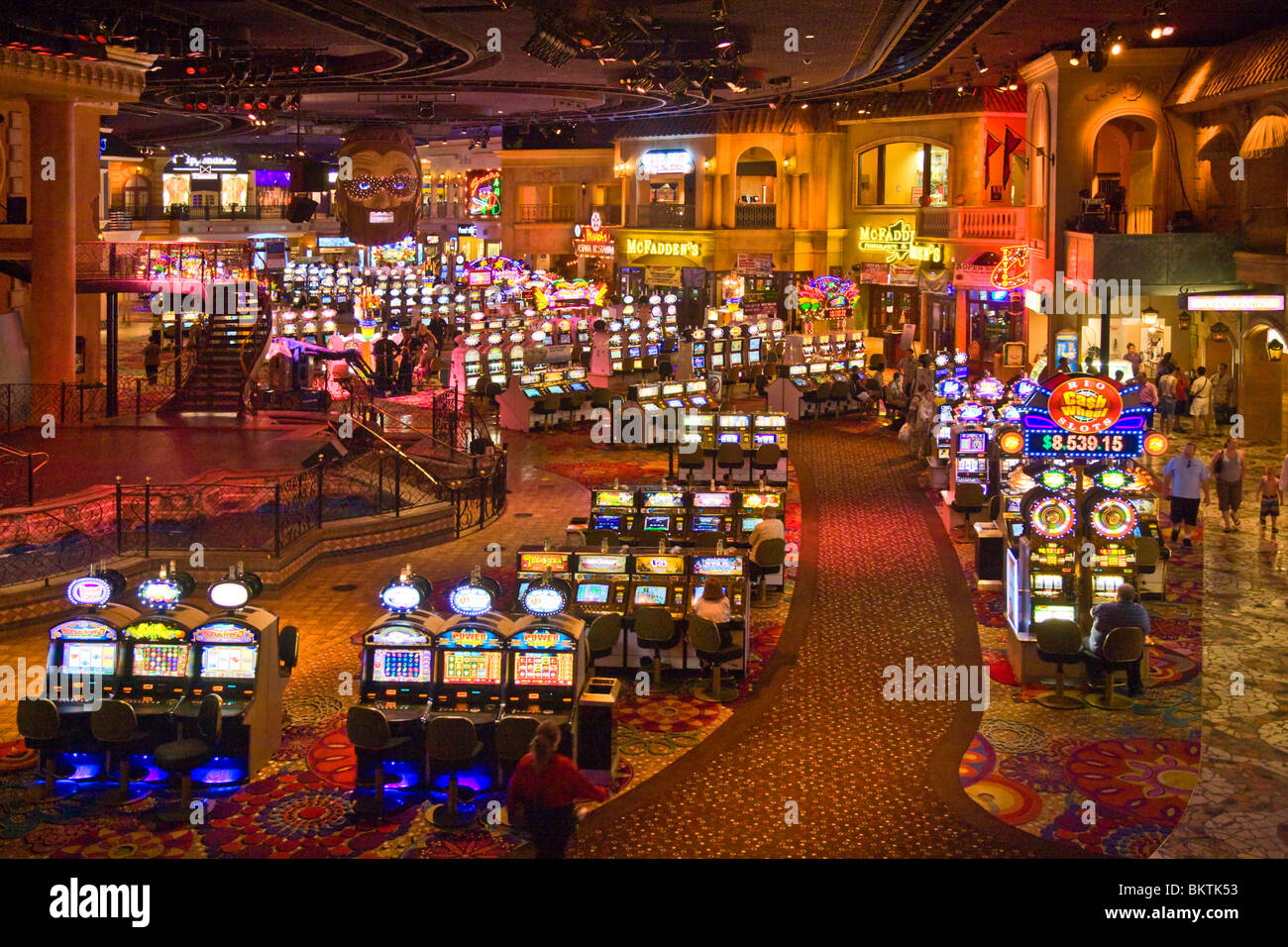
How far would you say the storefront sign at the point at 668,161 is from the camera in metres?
46.8

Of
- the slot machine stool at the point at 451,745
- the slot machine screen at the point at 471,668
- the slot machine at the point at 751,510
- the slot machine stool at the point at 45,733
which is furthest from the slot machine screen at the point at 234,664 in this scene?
the slot machine at the point at 751,510

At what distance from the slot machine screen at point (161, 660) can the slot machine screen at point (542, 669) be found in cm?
270

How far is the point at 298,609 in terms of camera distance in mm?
15969

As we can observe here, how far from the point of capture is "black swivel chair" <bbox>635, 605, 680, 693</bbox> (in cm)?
1339

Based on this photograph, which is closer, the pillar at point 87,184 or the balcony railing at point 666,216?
the pillar at point 87,184

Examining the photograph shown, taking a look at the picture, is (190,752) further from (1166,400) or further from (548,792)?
(1166,400)

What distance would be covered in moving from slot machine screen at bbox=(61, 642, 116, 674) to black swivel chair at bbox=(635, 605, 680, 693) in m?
4.78

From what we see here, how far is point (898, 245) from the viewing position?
42.4 metres

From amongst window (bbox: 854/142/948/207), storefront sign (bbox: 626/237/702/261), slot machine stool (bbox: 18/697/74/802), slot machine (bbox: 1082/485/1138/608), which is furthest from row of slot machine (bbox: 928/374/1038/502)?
storefront sign (bbox: 626/237/702/261)

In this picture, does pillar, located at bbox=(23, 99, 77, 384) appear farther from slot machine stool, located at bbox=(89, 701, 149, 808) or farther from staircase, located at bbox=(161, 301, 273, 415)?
slot machine stool, located at bbox=(89, 701, 149, 808)

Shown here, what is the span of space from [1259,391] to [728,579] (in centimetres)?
1733

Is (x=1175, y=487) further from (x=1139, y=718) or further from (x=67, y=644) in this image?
(x=67, y=644)

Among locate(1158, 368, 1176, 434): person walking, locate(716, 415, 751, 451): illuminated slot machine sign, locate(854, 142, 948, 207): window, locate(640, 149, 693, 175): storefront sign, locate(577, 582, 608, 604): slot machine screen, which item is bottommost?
locate(577, 582, 608, 604): slot machine screen

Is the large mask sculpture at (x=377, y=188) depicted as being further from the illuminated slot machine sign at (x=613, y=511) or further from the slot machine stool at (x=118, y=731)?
the slot machine stool at (x=118, y=731)
